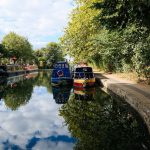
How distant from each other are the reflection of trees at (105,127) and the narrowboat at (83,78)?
10719 millimetres

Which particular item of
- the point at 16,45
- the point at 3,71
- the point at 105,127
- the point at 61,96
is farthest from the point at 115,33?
the point at 16,45

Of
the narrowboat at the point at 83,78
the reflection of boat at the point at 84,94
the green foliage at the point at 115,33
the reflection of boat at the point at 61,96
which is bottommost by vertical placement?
the reflection of boat at the point at 61,96

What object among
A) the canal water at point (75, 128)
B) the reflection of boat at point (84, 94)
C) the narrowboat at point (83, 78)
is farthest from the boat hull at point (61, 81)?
the canal water at point (75, 128)

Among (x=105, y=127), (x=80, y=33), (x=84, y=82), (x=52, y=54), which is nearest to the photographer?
(x=105, y=127)

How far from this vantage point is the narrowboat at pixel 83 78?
30305mm

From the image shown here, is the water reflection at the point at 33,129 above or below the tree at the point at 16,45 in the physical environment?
below

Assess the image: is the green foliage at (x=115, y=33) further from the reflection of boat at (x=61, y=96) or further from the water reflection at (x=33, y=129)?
the reflection of boat at (x=61, y=96)

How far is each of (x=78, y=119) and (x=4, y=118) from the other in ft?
11.9

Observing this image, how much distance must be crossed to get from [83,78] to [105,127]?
17.6 m

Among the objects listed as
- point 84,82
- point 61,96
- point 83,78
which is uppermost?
point 83,78

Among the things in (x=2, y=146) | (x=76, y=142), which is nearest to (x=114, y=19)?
(x=76, y=142)

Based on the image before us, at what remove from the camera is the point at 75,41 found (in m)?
50.4

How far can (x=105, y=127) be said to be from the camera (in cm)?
1332

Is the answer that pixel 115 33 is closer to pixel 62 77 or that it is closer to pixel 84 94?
pixel 84 94
